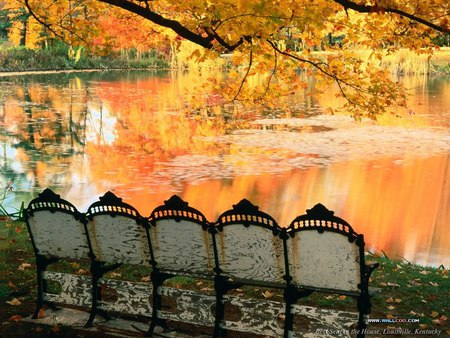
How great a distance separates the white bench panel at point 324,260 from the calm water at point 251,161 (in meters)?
6.62

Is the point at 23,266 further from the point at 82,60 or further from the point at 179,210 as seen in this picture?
the point at 82,60

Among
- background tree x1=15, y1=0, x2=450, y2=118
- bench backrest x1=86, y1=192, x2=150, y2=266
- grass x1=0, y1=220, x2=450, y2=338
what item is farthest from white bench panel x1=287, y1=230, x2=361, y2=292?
background tree x1=15, y1=0, x2=450, y2=118

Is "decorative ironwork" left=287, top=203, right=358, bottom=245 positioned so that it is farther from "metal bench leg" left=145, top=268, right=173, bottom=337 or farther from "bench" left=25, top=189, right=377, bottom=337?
"metal bench leg" left=145, top=268, right=173, bottom=337

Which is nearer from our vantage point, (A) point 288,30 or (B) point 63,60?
(A) point 288,30

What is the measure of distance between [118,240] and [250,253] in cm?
103

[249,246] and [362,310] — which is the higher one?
[249,246]

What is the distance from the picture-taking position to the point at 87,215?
5.28m

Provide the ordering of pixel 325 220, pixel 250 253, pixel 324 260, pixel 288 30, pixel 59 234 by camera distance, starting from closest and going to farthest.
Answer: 1. pixel 325 220
2. pixel 324 260
3. pixel 250 253
4. pixel 59 234
5. pixel 288 30

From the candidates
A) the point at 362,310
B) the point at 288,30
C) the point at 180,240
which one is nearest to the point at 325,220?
the point at 362,310

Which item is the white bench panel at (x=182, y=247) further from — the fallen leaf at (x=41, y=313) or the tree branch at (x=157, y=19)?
the tree branch at (x=157, y=19)

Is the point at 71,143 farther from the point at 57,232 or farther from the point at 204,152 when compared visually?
the point at 57,232

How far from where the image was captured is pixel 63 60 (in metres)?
60.0

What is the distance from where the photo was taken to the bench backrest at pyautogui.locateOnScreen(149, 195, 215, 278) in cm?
482

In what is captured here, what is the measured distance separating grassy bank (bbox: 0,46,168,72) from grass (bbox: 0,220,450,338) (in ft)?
161
